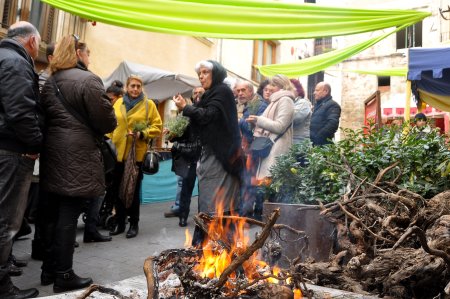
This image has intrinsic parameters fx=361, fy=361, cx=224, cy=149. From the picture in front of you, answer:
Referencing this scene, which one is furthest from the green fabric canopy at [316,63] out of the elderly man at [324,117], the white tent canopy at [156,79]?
the white tent canopy at [156,79]

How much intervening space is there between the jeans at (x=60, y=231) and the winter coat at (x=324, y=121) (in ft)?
12.7

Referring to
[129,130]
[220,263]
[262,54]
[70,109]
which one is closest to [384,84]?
[262,54]

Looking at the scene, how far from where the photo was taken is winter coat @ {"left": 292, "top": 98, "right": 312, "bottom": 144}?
5.36 m

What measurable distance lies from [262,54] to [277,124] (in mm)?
15625

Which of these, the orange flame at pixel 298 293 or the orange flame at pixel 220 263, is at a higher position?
the orange flame at pixel 220 263

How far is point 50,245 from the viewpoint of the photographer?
333 centimetres

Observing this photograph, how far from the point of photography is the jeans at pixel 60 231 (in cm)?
309

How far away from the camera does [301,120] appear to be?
539 cm

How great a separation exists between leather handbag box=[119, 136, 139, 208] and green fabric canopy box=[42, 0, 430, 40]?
200 centimetres

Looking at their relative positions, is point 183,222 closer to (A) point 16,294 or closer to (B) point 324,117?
(B) point 324,117

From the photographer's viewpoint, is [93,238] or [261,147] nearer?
[93,238]

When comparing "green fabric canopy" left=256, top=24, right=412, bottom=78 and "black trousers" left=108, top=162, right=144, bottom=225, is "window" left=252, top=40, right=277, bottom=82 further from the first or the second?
"black trousers" left=108, top=162, right=144, bottom=225

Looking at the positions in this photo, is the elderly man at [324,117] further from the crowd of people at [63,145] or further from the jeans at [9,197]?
the jeans at [9,197]

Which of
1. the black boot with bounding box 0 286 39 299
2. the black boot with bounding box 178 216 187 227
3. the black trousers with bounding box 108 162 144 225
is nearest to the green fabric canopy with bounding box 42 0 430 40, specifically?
the black trousers with bounding box 108 162 144 225
